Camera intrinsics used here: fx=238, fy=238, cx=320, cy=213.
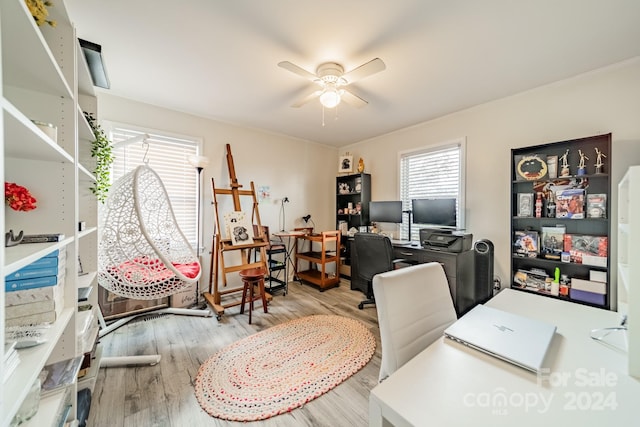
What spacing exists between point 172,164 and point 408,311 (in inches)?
126

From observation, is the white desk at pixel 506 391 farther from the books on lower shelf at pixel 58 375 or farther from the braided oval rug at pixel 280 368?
the books on lower shelf at pixel 58 375

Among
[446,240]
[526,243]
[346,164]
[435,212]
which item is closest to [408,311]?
[446,240]

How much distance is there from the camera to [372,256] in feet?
9.27

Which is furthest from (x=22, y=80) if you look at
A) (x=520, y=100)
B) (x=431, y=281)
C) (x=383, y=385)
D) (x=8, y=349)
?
(x=520, y=100)

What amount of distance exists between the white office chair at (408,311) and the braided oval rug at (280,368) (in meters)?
0.89

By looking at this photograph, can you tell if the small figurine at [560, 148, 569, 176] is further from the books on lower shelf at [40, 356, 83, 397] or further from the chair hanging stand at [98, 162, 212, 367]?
the books on lower shelf at [40, 356, 83, 397]

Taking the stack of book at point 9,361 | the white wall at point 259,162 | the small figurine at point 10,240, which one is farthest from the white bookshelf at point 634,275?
the white wall at point 259,162

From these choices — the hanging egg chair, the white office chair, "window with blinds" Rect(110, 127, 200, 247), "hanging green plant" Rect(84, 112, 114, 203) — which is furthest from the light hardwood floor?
"hanging green plant" Rect(84, 112, 114, 203)

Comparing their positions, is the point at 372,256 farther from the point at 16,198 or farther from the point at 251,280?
the point at 16,198

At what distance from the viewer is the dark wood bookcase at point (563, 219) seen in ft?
6.79

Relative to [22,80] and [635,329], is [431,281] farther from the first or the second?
[22,80]

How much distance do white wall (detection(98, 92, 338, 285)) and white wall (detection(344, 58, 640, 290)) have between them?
163 cm

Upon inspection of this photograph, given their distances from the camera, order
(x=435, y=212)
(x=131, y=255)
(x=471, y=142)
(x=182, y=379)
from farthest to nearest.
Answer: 1. (x=435, y=212)
2. (x=471, y=142)
3. (x=131, y=255)
4. (x=182, y=379)

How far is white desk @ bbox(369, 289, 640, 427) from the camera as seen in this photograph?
0.58 metres
